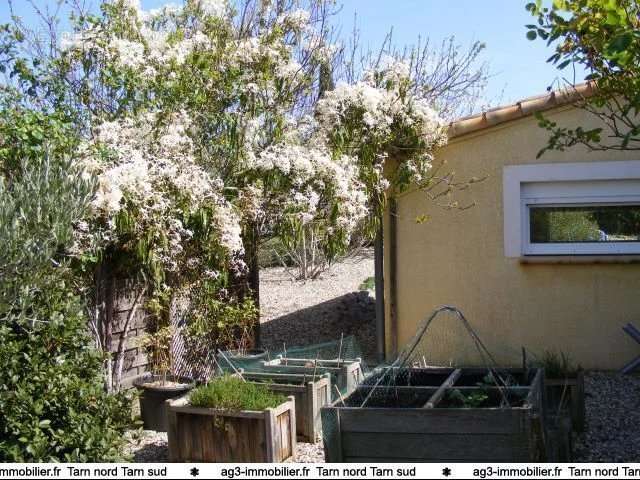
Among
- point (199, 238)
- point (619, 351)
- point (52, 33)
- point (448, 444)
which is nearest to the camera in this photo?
point (448, 444)

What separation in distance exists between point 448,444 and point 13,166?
136 inches

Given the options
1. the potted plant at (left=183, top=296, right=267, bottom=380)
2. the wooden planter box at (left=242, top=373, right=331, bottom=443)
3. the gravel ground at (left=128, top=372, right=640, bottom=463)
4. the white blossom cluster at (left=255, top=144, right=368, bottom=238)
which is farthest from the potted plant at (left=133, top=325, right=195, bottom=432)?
the white blossom cluster at (left=255, top=144, right=368, bottom=238)

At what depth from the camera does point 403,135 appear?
8.02m

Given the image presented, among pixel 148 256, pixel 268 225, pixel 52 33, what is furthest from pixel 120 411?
pixel 52 33

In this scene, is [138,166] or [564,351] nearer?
[138,166]

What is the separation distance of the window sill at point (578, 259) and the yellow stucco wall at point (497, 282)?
0.20ft

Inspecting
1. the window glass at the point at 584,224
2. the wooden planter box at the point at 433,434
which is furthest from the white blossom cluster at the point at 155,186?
the window glass at the point at 584,224

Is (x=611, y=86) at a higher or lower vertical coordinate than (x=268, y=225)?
higher

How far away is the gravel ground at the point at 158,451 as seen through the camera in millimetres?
5406

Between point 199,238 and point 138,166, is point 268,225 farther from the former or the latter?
point 138,166

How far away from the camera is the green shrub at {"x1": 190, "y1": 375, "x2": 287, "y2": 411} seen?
5.20 m

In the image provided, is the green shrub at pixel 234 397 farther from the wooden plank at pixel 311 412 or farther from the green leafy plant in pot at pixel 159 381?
the green leafy plant in pot at pixel 159 381

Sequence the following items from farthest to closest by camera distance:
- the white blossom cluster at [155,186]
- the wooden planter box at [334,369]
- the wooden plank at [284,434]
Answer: the wooden planter box at [334,369]
the white blossom cluster at [155,186]
the wooden plank at [284,434]

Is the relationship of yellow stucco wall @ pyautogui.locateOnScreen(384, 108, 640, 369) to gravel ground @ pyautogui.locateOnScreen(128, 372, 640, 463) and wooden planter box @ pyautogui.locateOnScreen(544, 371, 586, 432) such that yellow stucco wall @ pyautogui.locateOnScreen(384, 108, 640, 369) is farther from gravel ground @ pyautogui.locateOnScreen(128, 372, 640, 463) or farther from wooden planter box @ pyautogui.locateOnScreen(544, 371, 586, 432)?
wooden planter box @ pyautogui.locateOnScreen(544, 371, 586, 432)
